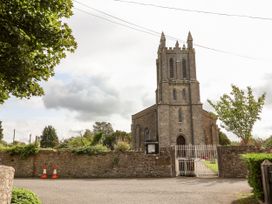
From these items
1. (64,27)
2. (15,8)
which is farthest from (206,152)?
(15,8)

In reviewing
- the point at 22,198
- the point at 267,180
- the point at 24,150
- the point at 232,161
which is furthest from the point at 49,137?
the point at 267,180

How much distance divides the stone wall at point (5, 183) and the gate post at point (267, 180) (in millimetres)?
6833

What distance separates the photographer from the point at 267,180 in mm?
7898

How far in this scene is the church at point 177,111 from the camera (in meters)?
40.9

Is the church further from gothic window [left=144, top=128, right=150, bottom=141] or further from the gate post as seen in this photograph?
the gate post

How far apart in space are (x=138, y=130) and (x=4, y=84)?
135 ft

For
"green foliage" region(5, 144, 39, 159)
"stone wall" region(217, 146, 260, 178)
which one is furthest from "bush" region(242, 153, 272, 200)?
"green foliage" region(5, 144, 39, 159)

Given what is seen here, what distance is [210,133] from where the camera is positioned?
43500 millimetres

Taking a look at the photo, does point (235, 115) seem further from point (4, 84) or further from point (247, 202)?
point (4, 84)

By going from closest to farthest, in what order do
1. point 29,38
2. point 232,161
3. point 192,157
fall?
point 29,38 < point 232,161 < point 192,157

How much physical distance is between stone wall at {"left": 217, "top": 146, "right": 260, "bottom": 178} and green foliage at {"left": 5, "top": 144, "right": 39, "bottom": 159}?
41.3 ft

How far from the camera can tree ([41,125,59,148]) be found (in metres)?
49.0

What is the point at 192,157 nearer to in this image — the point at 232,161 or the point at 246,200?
the point at 232,161

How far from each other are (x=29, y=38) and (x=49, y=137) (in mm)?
46674
